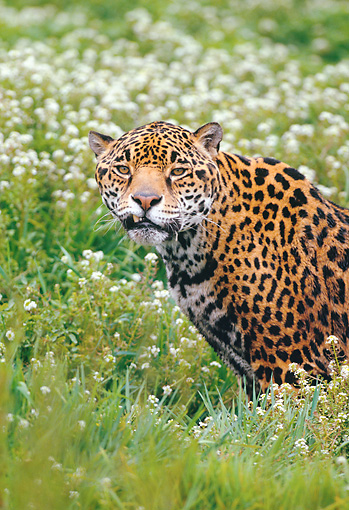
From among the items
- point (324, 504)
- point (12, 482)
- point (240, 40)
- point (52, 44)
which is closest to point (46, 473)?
point (12, 482)

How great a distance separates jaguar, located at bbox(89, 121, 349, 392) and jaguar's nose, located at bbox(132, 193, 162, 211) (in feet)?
0.33

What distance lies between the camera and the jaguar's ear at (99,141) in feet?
16.5

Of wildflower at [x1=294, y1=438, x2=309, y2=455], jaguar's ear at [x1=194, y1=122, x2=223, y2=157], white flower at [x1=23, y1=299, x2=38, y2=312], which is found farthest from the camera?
white flower at [x1=23, y1=299, x2=38, y2=312]

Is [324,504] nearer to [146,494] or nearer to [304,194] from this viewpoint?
[146,494]

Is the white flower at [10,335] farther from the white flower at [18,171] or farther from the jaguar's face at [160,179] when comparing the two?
the white flower at [18,171]

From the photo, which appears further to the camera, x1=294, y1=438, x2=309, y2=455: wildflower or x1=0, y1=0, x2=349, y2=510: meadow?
x1=294, y1=438, x2=309, y2=455: wildflower

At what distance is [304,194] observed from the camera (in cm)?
491

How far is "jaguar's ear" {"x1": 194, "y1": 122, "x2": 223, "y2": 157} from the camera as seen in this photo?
4715 millimetres

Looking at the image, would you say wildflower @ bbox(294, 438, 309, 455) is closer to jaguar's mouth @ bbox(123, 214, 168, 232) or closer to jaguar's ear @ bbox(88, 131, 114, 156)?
jaguar's mouth @ bbox(123, 214, 168, 232)

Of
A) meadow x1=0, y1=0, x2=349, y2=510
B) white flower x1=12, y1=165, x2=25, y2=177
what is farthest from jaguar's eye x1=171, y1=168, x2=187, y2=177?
white flower x1=12, y1=165, x2=25, y2=177

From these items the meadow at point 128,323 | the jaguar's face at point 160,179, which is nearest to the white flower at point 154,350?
the meadow at point 128,323

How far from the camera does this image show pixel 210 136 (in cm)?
477

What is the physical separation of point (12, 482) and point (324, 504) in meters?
1.49

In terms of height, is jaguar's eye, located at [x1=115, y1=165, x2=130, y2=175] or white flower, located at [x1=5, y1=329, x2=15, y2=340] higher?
jaguar's eye, located at [x1=115, y1=165, x2=130, y2=175]
